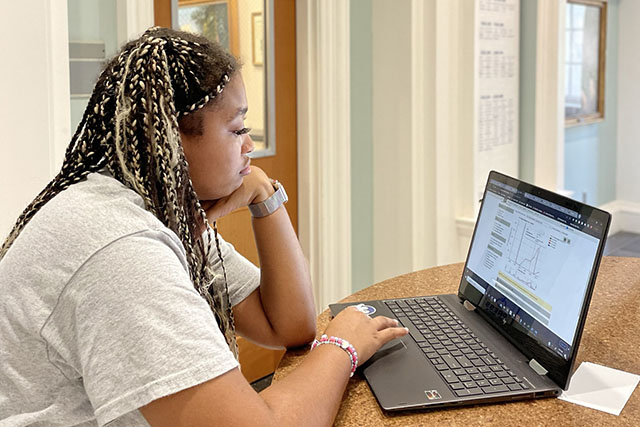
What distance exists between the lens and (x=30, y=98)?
72.3 inches

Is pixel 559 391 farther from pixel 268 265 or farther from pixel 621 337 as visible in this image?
pixel 268 265

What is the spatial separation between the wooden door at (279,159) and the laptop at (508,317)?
5.06ft

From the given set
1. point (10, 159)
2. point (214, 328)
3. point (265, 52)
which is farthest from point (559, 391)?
point (265, 52)

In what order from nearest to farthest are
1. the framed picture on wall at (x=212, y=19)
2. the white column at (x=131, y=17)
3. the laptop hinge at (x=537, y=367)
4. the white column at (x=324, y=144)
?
the laptop hinge at (x=537, y=367) → the white column at (x=131, y=17) → the framed picture on wall at (x=212, y=19) → the white column at (x=324, y=144)

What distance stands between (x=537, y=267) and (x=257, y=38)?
195cm

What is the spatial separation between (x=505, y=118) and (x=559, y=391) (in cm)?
260

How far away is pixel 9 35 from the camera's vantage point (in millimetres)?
1775

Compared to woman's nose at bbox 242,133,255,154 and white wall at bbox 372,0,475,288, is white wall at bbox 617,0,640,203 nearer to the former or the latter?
white wall at bbox 372,0,475,288

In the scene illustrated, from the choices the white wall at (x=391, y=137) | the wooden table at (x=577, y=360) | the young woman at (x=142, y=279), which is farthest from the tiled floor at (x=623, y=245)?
the young woman at (x=142, y=279)

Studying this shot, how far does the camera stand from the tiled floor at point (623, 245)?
17.0ft

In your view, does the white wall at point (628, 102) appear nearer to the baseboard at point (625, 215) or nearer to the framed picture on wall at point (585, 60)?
the baseboard at point (625, 215)

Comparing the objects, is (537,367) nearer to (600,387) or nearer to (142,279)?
(600,387)

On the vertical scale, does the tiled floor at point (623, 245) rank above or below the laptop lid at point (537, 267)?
below

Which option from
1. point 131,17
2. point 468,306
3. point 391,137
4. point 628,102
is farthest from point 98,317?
point 628,102
